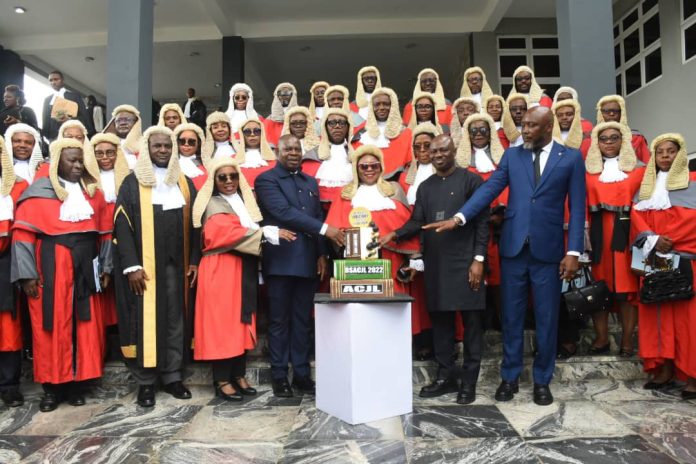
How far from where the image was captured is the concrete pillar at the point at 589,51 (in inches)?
251

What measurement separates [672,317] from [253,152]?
12.6 feet

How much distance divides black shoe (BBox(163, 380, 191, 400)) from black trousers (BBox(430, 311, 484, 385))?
1911 mm

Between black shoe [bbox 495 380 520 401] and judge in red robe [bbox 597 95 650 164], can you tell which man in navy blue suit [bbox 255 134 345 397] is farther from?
judge in red robe [bbox 597 95 650 164]

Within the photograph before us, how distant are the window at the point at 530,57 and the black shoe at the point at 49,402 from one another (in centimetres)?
1093

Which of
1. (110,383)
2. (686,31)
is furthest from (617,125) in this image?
(686,31)

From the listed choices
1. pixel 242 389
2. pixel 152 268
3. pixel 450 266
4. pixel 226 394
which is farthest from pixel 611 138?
pixel 152 268

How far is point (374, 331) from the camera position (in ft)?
11.4

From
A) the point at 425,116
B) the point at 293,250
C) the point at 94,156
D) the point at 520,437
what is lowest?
the point at 520,437

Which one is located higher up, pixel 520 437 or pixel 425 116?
pixel 425 116

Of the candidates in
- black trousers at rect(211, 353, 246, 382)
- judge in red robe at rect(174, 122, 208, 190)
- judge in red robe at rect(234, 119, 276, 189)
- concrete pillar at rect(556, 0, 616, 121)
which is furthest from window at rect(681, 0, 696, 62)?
black trousers at rect(211, 353, 246, 382)

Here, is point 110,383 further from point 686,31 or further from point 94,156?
point 686,31

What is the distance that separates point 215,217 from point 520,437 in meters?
2.52

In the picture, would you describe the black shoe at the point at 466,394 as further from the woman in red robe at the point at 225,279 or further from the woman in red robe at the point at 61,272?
the woman in red robe at the point at 61,272

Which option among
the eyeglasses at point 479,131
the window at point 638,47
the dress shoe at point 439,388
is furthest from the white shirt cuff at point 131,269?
the window at point 638,47
